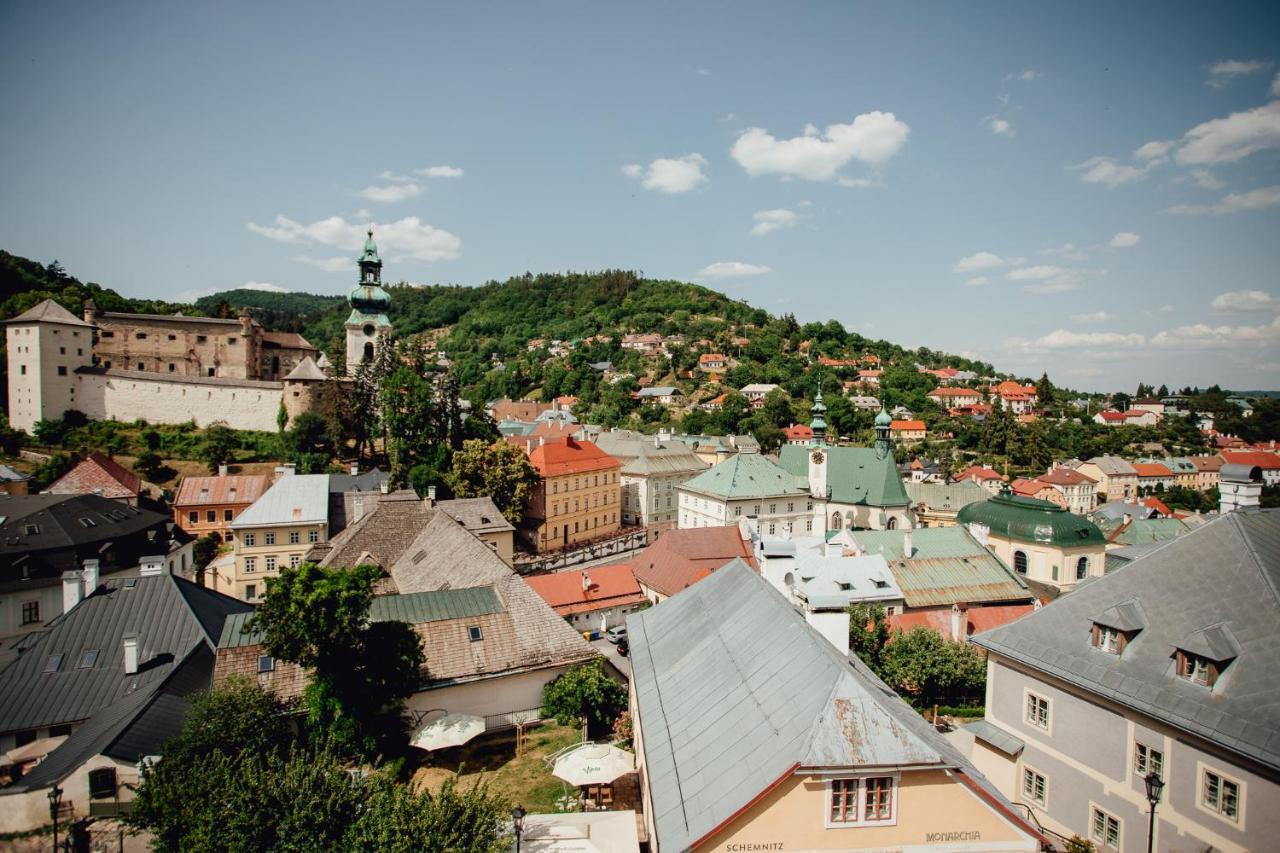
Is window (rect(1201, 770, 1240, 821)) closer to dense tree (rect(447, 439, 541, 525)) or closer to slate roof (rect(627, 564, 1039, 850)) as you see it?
slate roof (rect(627, 564, 1039, 850))

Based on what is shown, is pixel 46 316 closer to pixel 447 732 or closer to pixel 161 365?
pixel 161 365

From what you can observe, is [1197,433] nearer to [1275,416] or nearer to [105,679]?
[1275,416]

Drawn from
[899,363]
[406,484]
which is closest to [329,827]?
[406,484]

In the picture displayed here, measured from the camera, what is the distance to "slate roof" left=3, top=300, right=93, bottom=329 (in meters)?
54.8

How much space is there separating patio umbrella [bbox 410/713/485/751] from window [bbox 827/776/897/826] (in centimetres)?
1167

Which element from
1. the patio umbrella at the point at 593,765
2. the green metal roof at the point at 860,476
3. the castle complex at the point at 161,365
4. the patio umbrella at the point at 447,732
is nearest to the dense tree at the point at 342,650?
the patio umbrella at the point at 447,732

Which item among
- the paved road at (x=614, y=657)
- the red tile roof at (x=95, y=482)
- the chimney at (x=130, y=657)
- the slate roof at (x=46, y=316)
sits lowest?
the paved road at (x=614, y=657)

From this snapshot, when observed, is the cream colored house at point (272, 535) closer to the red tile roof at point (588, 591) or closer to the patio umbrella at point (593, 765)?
the red tile roof at point (588, 591)

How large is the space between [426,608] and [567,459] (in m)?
31.1

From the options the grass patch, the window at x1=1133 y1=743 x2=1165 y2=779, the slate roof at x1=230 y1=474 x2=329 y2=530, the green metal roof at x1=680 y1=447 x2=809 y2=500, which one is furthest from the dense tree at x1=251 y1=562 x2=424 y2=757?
the green metal roof at x1=680 y1=447 x2=809 y2=500

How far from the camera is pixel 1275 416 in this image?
136 meters

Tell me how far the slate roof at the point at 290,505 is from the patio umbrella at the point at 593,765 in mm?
28540

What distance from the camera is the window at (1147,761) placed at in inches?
541

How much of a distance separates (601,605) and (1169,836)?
22708 mm
